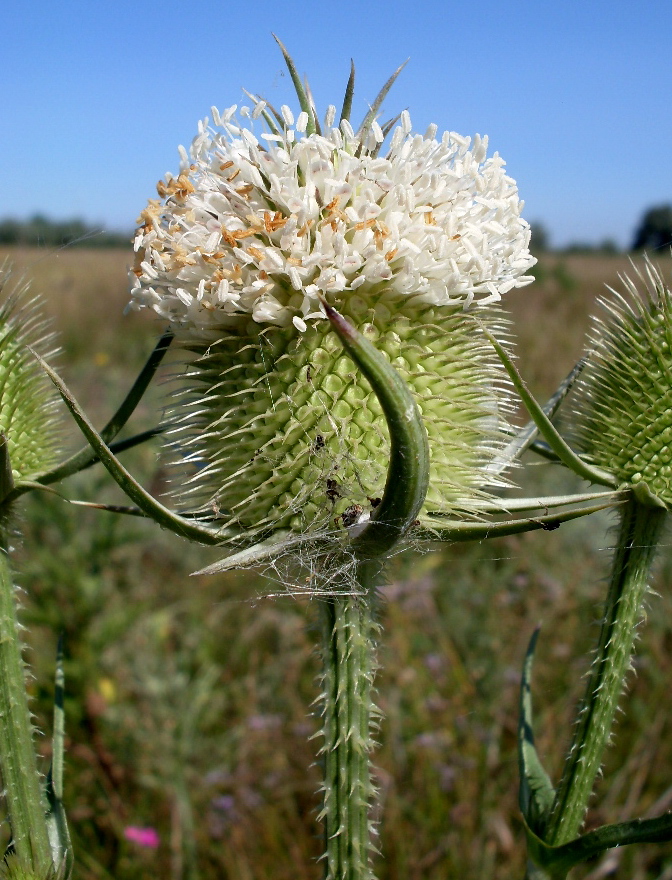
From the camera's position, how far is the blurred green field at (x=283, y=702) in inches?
129

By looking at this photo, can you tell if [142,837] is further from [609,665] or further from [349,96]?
[349,96]

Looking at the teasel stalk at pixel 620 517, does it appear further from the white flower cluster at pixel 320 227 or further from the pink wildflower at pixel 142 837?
the pink wildflower at pixel 142 837

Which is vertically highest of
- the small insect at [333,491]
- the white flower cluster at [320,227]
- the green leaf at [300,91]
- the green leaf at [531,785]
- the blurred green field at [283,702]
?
the green leaf at [300,91]

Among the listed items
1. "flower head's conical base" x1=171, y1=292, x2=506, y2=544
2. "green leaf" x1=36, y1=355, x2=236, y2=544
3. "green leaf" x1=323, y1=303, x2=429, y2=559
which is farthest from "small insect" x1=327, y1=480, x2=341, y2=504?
"green leaf" x1=36, y1=355, x2=236, y2=544

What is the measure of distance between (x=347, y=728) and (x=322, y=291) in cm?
101

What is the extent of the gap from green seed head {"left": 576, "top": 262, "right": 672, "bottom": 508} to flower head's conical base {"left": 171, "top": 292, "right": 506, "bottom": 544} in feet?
1.31

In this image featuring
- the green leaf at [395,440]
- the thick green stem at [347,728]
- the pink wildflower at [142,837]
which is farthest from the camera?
the pink wildflower at [142,837]

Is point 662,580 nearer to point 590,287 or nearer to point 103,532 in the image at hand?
point 103,532

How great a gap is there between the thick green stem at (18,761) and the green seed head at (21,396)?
33 cm

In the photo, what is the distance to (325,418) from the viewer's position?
1.58 meters

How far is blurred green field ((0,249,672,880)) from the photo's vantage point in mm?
3287

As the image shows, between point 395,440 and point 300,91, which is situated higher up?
point 300,91

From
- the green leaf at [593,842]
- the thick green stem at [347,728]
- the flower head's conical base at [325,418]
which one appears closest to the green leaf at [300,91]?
the flower head's conical base at [325,418]

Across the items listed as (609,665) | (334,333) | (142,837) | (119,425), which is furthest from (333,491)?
(142,837)
